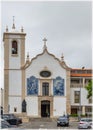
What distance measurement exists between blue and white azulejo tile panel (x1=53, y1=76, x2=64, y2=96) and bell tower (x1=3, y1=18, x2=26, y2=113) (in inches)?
218

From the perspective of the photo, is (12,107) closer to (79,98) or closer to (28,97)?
(28,97)

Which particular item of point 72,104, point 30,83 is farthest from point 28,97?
point 72,104

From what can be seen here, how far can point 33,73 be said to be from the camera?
76062mm

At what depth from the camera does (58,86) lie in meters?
76.9

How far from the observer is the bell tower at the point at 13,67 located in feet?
244

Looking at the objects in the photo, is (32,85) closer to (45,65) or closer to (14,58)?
(45,65)

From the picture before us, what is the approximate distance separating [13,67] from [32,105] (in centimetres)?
646

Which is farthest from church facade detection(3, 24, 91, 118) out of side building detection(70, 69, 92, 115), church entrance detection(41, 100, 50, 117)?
side building detection(70, 69, 92, 115)

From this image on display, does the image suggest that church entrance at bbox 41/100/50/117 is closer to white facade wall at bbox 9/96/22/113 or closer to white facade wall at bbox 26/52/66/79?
white facade wall at bbox 9/96/22/113

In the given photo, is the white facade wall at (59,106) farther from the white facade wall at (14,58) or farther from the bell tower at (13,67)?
the white facade wall at (14,58)

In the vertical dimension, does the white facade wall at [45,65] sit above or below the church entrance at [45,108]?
above

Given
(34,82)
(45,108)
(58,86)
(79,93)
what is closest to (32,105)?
(45,108)

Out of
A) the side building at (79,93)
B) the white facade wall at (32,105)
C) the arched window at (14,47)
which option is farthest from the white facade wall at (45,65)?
the white facade wall at (32,105)

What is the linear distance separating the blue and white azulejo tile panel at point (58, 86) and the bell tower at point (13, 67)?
554 centimetres
